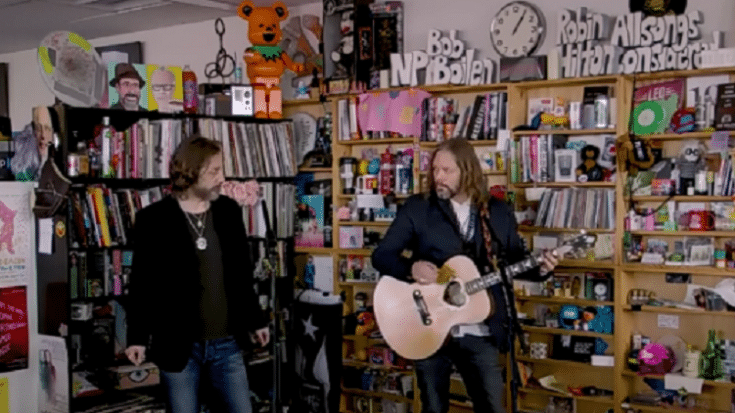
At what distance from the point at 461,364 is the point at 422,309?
0.29 meters

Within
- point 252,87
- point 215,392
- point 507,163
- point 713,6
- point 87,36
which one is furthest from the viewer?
point 87,36

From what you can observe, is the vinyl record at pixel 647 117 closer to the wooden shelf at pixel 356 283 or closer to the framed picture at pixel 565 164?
the framed picture at pixel 565 164

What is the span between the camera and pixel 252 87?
5.50 m

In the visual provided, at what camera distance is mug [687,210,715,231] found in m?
4.48

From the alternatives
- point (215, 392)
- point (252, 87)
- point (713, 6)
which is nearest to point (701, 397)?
point (713, 6)

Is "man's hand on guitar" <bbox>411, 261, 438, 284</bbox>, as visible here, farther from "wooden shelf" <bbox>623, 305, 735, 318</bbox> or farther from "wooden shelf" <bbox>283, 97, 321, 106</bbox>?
"wooden shelf" <bbox>283, 97, 321, 106</bbox>

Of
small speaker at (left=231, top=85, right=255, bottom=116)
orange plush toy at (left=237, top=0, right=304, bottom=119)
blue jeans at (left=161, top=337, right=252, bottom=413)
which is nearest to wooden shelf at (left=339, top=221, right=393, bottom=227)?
orange plush toy at (left=237, top=0, right=304, bottom=119)

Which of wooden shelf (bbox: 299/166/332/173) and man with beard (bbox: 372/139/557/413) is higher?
wooden shelf (bbox: 299/166/332/173)

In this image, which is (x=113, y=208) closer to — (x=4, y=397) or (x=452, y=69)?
(x=4, y=397)

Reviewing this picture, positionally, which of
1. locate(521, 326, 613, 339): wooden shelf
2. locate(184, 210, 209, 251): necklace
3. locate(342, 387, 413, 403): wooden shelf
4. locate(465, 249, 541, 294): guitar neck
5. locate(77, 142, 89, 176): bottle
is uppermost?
locate(77, 142, 89, 176): bottle

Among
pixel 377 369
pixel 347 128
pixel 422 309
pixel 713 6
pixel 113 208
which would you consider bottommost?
pixel 377 369

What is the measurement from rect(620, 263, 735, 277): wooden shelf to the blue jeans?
2.14 metres

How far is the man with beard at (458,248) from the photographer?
3.53 metres

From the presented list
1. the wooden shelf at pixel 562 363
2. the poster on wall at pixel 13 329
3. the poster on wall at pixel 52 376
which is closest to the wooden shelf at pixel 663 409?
the wooden shelf at pixel 562 363
